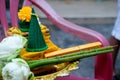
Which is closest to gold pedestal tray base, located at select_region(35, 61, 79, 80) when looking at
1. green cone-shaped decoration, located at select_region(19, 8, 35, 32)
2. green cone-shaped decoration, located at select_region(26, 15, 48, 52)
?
green cone-shaped decoration, located at select_region(26, 15, 48, 52)

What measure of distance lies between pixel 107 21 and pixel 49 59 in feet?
6.91

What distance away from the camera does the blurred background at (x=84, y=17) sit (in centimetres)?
229

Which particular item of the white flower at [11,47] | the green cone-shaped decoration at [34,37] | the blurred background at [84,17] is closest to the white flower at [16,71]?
the white flower at [11,47]

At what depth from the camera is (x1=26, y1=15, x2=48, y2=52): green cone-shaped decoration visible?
0.91 m

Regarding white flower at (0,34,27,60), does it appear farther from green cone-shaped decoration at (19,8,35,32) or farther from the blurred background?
the blurred background

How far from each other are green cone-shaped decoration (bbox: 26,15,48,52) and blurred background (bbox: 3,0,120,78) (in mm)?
1021

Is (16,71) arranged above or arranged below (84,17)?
above

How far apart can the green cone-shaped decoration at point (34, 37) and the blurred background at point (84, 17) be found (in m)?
1.02

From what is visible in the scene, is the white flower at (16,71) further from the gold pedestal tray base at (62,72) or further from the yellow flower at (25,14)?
the yellow flower at (25,14)

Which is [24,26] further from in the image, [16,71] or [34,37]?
[16,71]

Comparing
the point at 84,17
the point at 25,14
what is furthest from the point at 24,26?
the point at 84,17

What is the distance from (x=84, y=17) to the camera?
9.38 ft

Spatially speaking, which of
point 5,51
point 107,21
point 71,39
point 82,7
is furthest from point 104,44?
point 82,7

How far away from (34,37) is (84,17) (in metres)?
1.98
